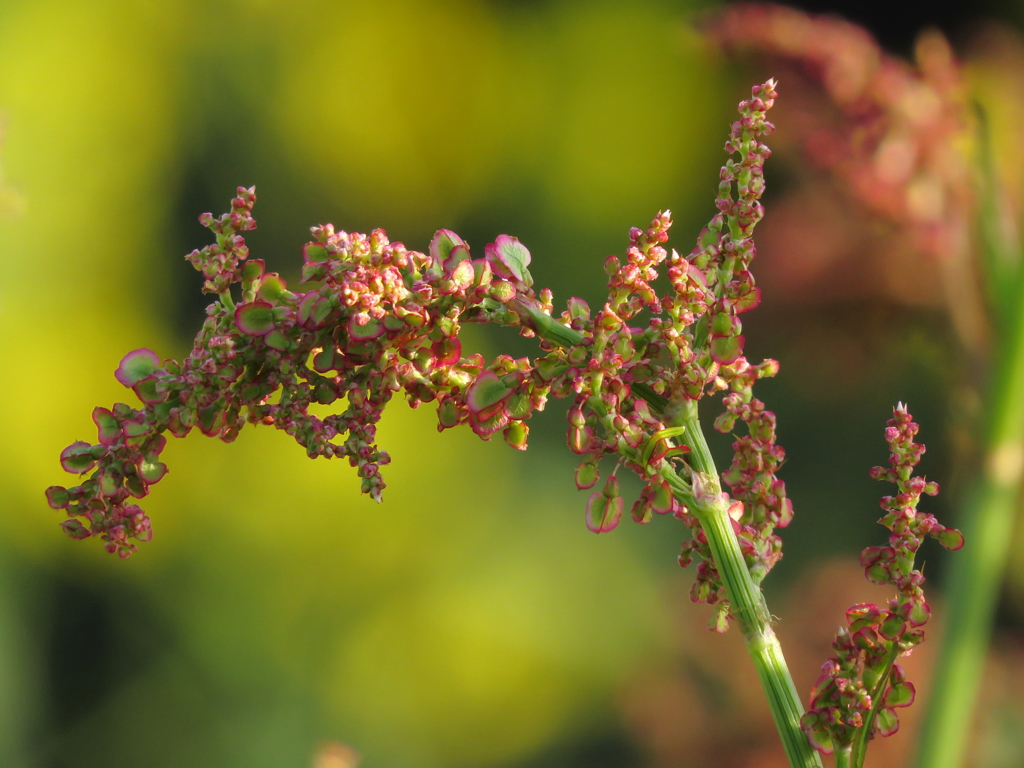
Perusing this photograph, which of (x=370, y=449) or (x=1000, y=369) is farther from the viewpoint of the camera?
(x=1000, y=369)

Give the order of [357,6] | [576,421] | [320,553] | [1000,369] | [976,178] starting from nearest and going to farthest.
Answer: [576,421] < [1000,369] < [976,178] < [320,553] < [357,6]

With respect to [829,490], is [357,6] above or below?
above

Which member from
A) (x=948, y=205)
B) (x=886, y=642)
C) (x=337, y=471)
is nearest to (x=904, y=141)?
(x=948, y=205)

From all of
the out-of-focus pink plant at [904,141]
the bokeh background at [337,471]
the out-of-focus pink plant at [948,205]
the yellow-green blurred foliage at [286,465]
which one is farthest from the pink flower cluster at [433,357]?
the yellow-green blurred foliage at [286,465]

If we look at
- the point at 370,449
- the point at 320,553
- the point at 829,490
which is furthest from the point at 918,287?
the point at 370,449

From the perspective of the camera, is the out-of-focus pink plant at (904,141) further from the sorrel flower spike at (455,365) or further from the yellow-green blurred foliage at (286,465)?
the sorrel flower spike at (455,365)

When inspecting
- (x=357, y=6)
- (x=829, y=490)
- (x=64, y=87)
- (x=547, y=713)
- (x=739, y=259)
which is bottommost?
(x=547, y=713)

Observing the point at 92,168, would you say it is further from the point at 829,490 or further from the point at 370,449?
the point at 370,449
